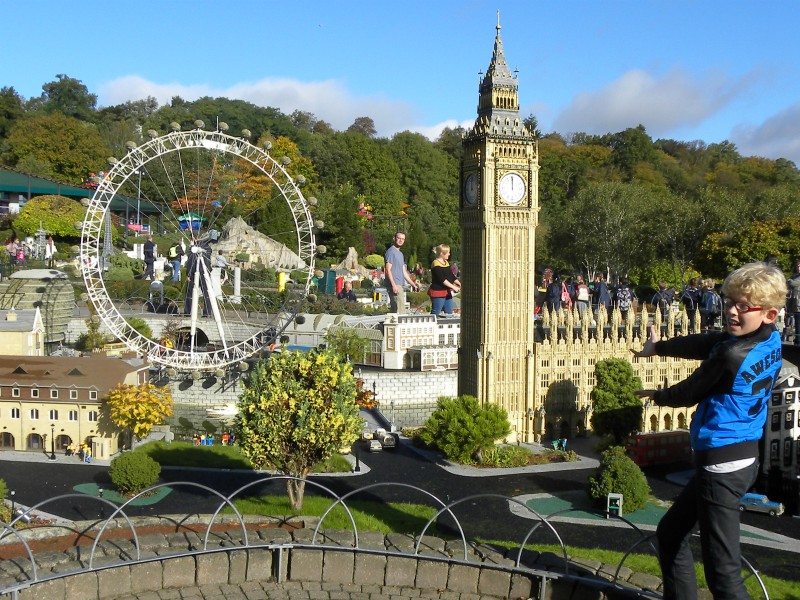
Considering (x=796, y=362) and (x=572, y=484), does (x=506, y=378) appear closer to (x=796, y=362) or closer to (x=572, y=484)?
(x=572, y=484)

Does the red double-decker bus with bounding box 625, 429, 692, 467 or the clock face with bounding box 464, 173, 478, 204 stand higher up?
the clock face with bounding box 464, 173, 478, 204

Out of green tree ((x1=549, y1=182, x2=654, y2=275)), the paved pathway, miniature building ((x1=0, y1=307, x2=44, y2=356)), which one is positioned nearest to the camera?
the paved pathway

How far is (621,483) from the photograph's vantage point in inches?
1316

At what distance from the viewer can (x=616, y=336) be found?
156 ft

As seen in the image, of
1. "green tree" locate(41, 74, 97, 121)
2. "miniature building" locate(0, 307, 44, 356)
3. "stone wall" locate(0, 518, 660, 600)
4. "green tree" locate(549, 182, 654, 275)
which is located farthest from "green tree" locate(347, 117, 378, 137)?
"stone wall" locate(0, 518, 660, 600)

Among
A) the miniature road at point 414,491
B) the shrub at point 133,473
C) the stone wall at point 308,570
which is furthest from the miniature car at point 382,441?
the stone wall at point 308,570

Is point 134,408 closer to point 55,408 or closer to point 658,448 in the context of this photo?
point 55,408

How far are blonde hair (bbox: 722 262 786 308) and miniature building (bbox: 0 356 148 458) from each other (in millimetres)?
36733

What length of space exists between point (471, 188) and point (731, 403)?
34.3 m

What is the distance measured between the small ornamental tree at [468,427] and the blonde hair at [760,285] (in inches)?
1176

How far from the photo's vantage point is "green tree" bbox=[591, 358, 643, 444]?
43125mm

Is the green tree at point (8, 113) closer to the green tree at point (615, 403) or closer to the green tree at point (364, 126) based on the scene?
the green tree at point (364, 126)

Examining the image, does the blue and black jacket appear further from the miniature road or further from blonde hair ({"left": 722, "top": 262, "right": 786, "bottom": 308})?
the miniature road

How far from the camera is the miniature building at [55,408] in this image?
42.6 m
